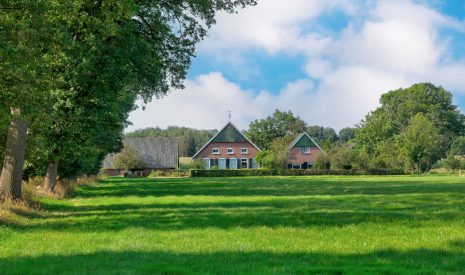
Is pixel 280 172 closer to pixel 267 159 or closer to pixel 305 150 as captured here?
pixel 267 159

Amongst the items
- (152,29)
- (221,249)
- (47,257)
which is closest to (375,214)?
(221,249)

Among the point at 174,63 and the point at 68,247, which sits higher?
the point at 174,63

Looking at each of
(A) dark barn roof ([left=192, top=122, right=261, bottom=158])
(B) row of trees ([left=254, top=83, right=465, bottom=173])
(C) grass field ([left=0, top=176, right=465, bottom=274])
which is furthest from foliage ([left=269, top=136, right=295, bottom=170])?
(C) grass field ([left=0, top=176, right=465, bottom=274])

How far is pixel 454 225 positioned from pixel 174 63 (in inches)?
671

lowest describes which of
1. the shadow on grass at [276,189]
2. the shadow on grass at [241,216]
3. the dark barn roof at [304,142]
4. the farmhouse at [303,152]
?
the shadow on grass at [241,216]

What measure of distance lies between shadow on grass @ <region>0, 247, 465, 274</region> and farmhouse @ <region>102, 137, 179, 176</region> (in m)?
86.9

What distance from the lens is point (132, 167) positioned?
9406cm

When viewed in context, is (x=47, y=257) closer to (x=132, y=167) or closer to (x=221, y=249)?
(x=221, y=249)

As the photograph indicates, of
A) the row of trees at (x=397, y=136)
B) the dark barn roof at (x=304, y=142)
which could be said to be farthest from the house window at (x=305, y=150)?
the row of trees at (x=397, y=136)

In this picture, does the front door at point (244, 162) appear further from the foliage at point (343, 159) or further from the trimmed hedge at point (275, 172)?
the trimmed hedge at point (275, 172)

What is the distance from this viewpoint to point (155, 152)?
103 m

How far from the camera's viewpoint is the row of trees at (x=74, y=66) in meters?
14.4

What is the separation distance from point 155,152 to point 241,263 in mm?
95141

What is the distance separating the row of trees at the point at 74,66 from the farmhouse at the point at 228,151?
70.1 meters
